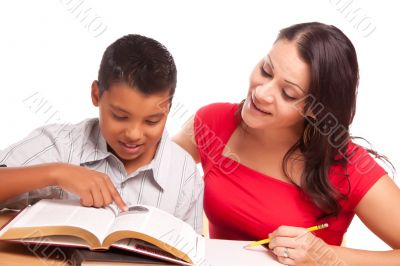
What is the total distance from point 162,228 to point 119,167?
0.32 m

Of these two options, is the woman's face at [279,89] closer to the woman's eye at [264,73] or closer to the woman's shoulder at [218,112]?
the woman's eye at [264,73]

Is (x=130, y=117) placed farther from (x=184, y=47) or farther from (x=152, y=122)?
(x=184, y=47)

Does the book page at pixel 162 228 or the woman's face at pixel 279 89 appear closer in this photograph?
the book page at pixel 162 228

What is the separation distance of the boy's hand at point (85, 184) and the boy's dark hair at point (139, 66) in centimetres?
22

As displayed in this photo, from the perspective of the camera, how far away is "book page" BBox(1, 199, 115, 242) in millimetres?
1102

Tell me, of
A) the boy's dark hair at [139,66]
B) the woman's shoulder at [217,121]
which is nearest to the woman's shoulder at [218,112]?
the woman's shoulder at [217,121]

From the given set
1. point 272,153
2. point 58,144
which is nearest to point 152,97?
point 58,144

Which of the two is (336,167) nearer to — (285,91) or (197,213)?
(285,91)

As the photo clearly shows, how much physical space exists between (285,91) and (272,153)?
0.27m

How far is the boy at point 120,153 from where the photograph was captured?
1246 millimetres

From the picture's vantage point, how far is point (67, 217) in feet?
3.74

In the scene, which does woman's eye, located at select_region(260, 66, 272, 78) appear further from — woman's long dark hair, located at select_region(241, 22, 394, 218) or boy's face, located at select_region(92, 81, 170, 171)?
boy's face, located at select_region(92, 81, 170, 171)

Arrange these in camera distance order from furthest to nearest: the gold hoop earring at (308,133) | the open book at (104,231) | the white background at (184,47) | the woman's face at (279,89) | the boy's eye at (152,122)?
the white background at (184,47)
the gold hoop earring at (308,133)
the woman's face at (279,89)
the boy's eye at (152,122)
the open book at (104,231)

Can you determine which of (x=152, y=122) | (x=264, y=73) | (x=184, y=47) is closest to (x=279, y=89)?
(x=264, y=73)
